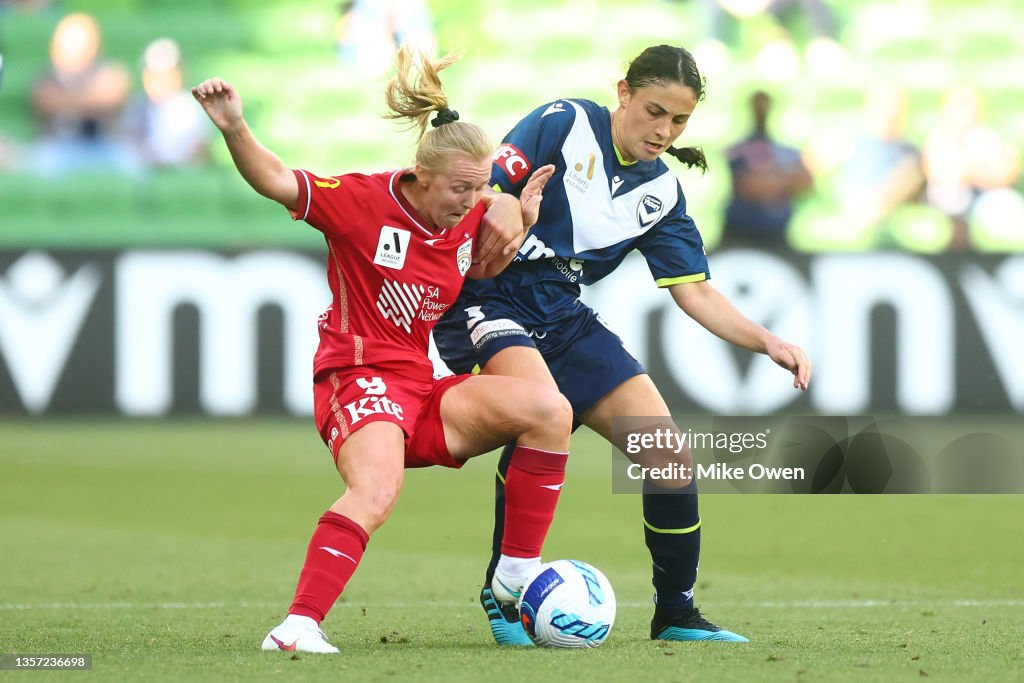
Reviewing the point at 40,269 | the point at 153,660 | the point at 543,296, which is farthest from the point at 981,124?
the point at 153,660

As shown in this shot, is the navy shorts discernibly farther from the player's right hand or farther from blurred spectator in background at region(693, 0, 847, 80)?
blurred spectator in background at region(693, 0, 847, 80)

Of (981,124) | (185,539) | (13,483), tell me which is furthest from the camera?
(981,124)

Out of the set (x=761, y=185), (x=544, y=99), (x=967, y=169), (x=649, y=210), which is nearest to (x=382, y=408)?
(x=649, y=210)

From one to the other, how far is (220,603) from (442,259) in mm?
1824

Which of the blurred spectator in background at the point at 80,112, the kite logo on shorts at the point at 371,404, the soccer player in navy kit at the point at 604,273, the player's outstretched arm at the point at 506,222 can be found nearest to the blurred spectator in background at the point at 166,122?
the blurred spectator in background at the point at 80,112

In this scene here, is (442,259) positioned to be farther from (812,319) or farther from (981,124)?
(981,124)

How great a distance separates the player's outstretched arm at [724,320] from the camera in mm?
4930

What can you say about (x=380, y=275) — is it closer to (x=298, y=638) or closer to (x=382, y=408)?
(x=382, y=408)

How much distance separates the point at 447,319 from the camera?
5.12 metres

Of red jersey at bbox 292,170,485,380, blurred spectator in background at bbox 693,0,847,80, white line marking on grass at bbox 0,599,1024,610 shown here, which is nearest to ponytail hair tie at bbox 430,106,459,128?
red jersey at bbox 292,170,485,380

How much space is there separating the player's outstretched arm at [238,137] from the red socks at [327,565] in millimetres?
967

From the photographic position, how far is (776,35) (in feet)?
48.6

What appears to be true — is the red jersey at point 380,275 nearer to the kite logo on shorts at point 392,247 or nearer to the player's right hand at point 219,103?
the kite logo on shorts at point 392,247

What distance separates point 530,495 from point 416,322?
2.10 ft
